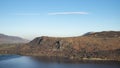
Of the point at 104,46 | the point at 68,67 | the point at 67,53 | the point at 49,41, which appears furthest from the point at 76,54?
the point at 68,67

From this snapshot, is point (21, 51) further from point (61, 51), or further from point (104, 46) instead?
point (104, 46)

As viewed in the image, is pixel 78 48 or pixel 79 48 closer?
pixel 79 48

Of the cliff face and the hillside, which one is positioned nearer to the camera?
the hillside

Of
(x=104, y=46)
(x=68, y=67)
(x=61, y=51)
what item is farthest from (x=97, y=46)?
(x=68, y=67)

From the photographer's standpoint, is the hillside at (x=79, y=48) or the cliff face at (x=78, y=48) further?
the cliff face at (x=78, y=48)

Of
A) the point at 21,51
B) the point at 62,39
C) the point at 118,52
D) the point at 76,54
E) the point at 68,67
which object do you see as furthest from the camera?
the point at 21,51

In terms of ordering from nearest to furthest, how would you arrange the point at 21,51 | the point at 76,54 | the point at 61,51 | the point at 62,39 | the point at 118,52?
the point at 118,52, the point at 76,54, the point at 61,51, the point at 62,39, the point at 21,51

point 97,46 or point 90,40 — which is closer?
point 97,46
